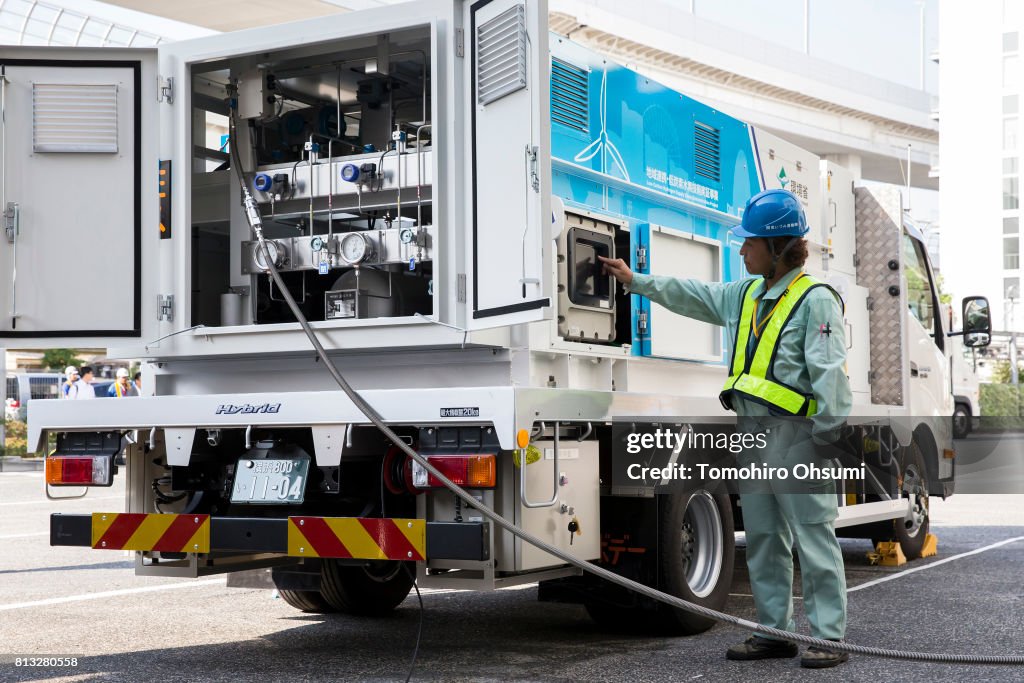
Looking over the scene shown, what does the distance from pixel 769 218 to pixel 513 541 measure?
1850 mm

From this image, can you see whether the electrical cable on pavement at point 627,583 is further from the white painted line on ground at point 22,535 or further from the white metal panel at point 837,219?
the white painted line on ground at point 22,535

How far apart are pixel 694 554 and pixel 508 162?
2385 millimetres

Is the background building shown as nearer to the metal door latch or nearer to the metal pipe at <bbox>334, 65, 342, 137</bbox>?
the metal pipe at <bbox>334, 65, 342, 137</bbox>

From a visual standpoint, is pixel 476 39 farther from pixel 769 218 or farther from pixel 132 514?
pixel 132 514

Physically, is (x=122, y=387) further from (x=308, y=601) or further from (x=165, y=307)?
(x=165, y=307)

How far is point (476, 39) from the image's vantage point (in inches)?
222

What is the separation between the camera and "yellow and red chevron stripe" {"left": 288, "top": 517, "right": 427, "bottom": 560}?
5098 millimetres

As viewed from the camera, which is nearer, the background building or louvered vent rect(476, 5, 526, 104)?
louvered vent rect(476, 5, 526, 104)

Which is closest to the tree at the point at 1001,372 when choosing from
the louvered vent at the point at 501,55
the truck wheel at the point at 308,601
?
the truck wheel at the point at 308,601

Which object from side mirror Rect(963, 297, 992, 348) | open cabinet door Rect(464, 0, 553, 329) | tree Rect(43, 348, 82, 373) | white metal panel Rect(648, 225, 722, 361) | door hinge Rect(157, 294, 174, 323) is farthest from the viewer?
tree Rect(43, 348, 82, 373)

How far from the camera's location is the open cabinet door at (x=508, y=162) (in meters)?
5.20

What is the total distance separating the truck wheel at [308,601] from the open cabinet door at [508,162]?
2.47 m

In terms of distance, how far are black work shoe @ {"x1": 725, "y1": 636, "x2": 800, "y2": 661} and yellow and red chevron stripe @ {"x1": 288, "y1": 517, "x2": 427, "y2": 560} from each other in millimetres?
1610

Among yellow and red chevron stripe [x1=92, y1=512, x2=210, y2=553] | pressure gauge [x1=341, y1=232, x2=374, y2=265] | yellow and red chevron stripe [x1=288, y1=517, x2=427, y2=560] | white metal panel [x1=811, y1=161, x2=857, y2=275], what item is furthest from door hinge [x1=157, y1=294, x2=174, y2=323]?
white metal panel [x1=811, y1=161, x2=857, y2=275]
